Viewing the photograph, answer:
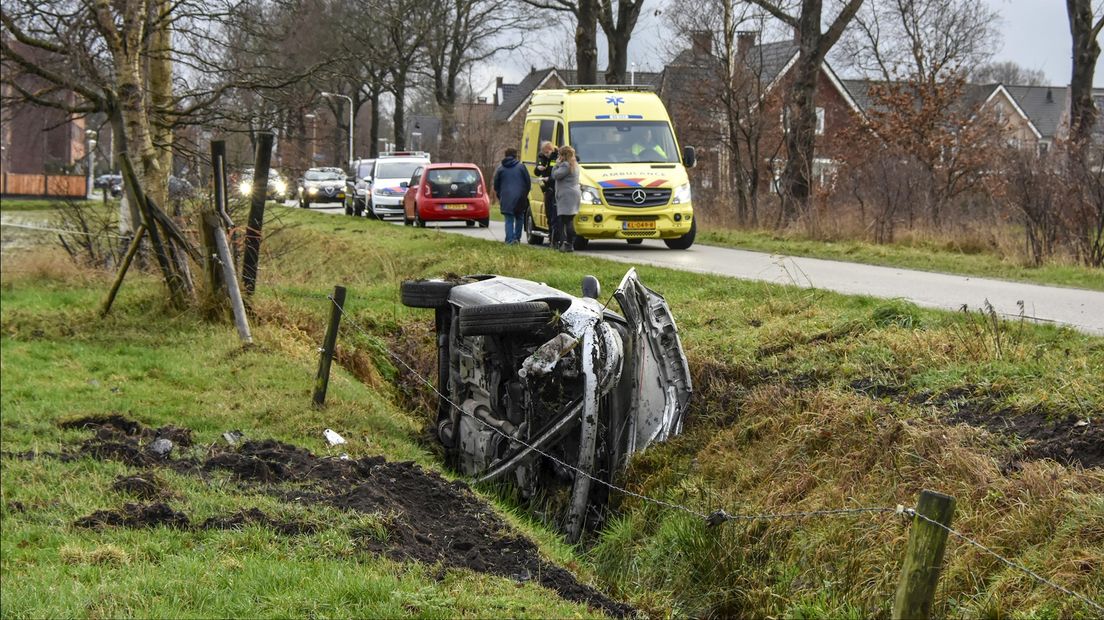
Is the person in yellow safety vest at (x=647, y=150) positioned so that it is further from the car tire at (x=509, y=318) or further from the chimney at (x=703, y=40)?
the chimney at (x=703, y=40)

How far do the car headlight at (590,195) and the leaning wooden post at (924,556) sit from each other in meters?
16.8

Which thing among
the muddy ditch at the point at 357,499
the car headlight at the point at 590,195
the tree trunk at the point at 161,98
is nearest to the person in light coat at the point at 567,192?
the car headlight at the point at 590,195

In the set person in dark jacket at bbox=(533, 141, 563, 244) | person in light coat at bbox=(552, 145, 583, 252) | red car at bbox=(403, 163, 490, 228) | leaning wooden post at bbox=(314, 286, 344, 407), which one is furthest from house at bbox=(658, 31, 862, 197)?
leaning wooden post at bbox=(314, 286, 344, 407)

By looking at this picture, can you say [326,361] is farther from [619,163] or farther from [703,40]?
[703,40]

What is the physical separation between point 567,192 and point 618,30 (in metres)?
15.5

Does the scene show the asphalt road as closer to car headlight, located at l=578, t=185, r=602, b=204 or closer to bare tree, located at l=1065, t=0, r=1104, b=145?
car headlight, located at l=578, t=185, r=602, b=204

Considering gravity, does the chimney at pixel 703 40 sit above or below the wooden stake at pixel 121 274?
above

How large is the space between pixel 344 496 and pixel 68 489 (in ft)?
5.40

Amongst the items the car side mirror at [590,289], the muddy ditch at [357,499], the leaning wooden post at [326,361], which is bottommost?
the muddy ditch at [357,499]

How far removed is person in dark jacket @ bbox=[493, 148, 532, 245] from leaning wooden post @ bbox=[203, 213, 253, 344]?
35.2 ft

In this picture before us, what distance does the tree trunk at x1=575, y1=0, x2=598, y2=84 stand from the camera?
105ft

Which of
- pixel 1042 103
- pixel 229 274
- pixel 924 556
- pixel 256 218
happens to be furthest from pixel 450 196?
pixel 1042 103

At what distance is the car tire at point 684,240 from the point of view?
71.0 ft

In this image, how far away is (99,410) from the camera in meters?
9.37
